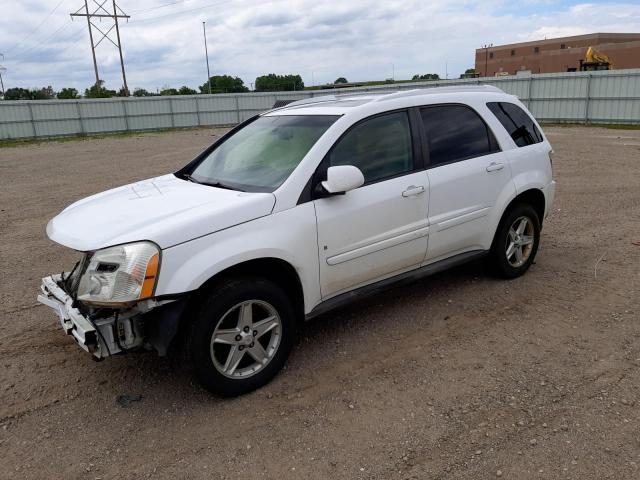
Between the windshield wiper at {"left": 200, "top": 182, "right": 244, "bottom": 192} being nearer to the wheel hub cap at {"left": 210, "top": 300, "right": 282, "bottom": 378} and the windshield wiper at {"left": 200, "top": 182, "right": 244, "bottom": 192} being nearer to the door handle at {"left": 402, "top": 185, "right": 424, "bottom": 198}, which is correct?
the wheel hub cap at {"left": 210, "top": 300, "right": 282, "bottom": 378}

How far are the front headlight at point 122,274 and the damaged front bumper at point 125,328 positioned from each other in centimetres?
10

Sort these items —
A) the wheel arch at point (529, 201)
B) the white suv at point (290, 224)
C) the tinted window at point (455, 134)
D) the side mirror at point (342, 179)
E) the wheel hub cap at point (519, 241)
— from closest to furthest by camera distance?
the white suv at point (290, 224) → the side mirror at point (342, 179) → the tinted window at point (455, 134) → the wheel arch at point (529, 201) → the wheel hub cap at point (519, 241)

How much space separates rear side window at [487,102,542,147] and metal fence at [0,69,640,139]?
1196 cm

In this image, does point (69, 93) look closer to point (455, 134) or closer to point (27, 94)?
point (27, 94)

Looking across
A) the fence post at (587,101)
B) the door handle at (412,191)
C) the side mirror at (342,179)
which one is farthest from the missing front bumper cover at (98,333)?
the fence post at (587,101)

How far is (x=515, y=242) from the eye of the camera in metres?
5.21

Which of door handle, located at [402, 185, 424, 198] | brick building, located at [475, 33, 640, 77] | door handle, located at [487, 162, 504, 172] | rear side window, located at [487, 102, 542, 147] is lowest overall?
door handle, located at [402, 185, 424, 198]

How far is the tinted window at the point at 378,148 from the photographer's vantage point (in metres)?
3.94

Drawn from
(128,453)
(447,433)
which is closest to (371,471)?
(447,433)

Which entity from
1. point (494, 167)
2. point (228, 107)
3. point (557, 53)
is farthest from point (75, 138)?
point (557, 53)

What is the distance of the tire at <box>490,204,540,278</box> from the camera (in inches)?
198

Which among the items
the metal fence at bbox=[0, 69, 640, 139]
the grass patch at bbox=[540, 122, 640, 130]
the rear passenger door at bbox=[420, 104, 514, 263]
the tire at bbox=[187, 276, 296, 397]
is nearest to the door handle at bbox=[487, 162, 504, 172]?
the rear passenger door at bbox=[420, 104, 514, 263]

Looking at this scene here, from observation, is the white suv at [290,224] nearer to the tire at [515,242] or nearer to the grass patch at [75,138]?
the tire at [515,242]

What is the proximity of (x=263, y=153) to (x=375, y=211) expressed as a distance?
3.30 feet
